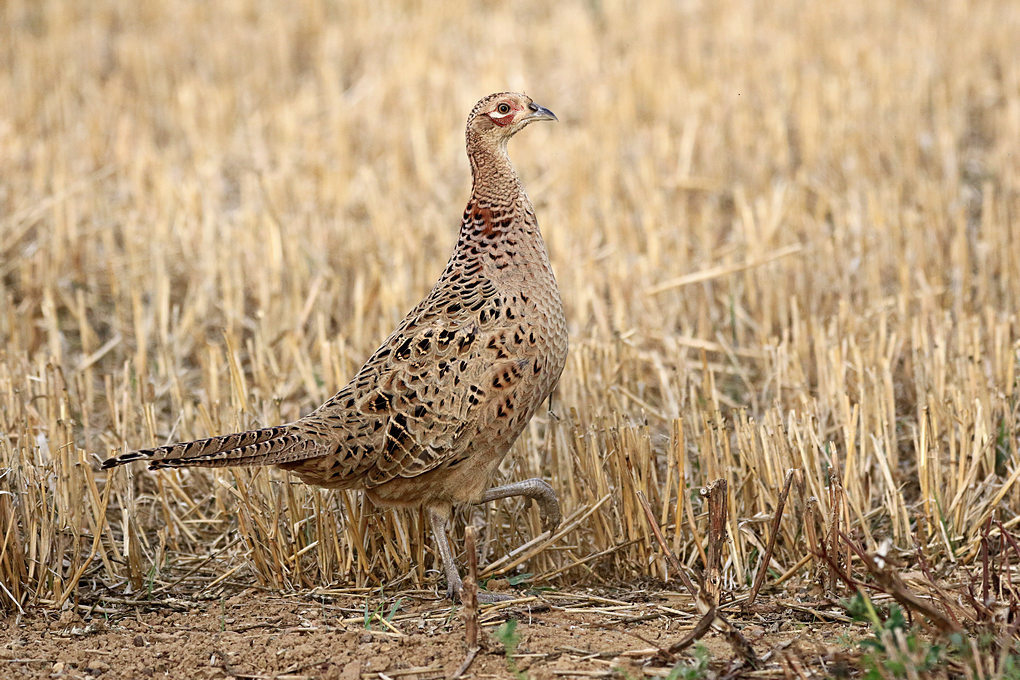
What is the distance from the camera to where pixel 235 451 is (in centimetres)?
371

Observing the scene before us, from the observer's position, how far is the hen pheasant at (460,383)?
3.99 metres

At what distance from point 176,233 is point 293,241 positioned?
1034 millimetres

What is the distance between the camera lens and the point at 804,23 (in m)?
12.0

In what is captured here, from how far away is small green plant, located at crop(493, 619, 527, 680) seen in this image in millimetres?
3209

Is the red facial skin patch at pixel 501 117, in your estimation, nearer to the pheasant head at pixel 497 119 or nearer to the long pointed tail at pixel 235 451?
the pheasant head at pixel 497 119

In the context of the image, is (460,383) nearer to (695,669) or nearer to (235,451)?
(235,451)

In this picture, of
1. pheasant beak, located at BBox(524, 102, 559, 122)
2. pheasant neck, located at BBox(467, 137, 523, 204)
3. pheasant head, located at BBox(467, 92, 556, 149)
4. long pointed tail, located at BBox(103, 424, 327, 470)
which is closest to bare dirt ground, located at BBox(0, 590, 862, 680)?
long pointed tail, located at BBox(103, 424, 327, 470)

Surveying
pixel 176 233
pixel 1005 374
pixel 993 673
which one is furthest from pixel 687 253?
pixel 993 673

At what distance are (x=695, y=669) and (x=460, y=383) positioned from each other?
1288 millimetres

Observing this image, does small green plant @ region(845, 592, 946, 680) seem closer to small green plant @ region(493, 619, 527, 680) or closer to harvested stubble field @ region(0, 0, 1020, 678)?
harvested stubble field @ region(0, 0, 1020, 678)

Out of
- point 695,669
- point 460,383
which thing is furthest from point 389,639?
point 695,669

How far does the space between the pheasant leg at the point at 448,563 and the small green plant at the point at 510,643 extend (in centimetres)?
48

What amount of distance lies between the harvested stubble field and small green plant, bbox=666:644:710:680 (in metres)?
0.02

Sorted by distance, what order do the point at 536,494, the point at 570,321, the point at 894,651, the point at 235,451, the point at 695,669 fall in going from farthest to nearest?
1. the point at 570,321
2. the point at 536,494
3. the point at 235,451
4. the point at 695,669
5. the point at 894,651
